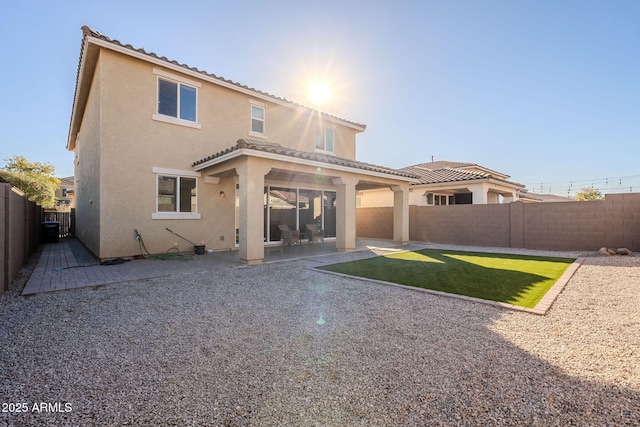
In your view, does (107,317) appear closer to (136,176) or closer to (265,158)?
(265,158)

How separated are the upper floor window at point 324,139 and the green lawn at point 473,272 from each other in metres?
7.83

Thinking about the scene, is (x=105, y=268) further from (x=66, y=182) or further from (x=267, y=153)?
(x=66, y=182)

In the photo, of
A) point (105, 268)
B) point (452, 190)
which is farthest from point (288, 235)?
point (452, 190)

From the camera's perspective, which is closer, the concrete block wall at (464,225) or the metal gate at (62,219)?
the concrete block wall at (464,225)

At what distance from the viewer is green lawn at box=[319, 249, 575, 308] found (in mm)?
6312

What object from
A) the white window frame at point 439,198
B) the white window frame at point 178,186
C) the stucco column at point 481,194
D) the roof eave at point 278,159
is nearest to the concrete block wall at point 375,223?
the white window frame at point 439,198

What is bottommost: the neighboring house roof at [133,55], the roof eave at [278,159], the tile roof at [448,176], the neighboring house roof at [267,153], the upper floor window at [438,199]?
the upper floor window at [438,199]

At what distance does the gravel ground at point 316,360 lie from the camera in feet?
8.32

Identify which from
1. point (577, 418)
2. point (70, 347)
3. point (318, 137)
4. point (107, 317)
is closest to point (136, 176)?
point (107, 317)

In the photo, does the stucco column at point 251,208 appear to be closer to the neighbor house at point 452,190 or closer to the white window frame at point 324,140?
the white window frame at point 324,140

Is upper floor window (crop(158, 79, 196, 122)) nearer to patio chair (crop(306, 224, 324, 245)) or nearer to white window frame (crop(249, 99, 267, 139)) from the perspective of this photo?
white window frame (crop(249, 99, 267, 139))

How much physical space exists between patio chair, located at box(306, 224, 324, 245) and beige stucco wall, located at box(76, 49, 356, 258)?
4.02 meters

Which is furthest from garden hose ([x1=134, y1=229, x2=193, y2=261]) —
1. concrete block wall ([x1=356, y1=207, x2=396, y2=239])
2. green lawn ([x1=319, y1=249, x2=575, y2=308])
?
concrete block wall ([x1=356, y1=207, x2=396, y2=239])

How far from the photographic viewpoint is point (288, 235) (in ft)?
45.6
